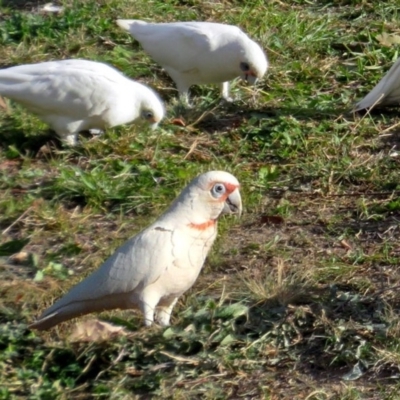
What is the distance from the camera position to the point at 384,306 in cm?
479

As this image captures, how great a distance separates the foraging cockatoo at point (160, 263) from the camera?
14.9 feet

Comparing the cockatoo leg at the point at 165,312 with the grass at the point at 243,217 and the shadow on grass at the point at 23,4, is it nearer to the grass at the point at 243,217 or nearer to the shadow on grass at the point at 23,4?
the grass at the point at 243,217

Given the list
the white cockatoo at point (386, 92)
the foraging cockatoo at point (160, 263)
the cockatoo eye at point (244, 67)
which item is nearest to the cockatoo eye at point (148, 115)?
the cockatoo eye at point (244, 67)

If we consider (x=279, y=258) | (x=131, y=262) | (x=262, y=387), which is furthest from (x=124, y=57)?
(x=262, y=387)

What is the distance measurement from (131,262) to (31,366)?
595 millimetres

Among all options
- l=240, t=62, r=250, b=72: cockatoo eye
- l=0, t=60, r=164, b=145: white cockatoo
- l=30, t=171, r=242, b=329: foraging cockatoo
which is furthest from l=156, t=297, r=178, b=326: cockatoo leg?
l=240, t=62, r=250, b=72: cockatoo eye

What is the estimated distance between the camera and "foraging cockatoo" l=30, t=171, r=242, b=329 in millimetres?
4535

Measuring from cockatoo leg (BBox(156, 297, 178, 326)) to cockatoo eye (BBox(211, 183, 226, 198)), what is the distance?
0.48 m

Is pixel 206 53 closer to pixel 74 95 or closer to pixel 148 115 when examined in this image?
pixel 148 115

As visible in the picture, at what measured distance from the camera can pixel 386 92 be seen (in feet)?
23.1

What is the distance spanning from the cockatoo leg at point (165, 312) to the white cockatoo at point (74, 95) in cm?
191

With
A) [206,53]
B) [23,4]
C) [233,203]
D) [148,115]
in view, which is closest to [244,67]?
[206,53]

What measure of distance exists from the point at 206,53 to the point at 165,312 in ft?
8.92

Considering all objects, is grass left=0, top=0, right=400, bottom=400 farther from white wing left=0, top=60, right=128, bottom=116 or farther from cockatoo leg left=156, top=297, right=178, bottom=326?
white wing left=0, top=60, right=128, bottom=116
